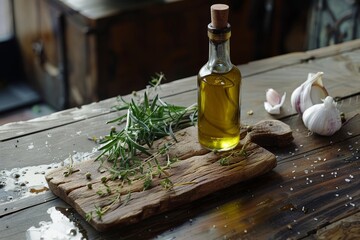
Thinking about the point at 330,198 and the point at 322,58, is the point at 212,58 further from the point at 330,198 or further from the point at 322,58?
the point at 322,58

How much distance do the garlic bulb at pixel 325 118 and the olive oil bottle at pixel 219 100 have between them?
0.20 meters

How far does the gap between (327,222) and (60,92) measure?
1.91 meters

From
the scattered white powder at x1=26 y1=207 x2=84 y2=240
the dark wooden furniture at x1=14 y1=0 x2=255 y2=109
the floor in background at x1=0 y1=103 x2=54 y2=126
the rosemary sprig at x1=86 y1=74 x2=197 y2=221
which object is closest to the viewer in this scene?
the scattered white powder at x1=26 y1=207 x2=84 y2=240

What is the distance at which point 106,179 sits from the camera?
4.16 ft

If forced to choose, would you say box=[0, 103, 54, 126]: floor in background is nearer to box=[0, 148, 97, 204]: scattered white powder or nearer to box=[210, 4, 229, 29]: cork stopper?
box=[0, 148, 97, 204]: scattered white powder

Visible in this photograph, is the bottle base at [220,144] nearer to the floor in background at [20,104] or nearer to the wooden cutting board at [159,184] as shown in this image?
the wooden cutting board at [159,184]

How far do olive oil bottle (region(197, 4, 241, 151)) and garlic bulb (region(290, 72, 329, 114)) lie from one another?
0.24 meters

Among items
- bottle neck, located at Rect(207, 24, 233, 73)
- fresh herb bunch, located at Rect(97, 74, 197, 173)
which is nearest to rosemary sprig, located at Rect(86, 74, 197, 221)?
fresh herb bunch, located at Rect(97, 74, 197, 173)

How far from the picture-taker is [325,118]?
146 centimetres

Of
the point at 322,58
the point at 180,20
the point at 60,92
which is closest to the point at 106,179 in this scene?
the point at 322,58

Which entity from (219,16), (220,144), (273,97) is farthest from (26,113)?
(219,16)

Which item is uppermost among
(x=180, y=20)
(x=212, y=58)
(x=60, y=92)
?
(x=212, y=58)

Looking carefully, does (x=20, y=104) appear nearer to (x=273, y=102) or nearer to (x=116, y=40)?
(x=116, y=40)

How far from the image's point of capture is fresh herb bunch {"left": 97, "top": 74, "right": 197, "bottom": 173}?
1.33 m
